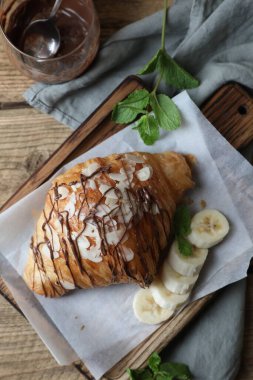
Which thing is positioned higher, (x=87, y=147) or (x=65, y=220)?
(x=87, y=147)

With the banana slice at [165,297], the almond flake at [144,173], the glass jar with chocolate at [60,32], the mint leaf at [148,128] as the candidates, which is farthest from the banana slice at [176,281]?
the glass jar with chocolate at [60,32]

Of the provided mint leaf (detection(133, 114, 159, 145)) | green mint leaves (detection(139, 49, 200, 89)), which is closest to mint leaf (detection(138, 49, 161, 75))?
green mint leaves (detection(139, 49, 200, 89))

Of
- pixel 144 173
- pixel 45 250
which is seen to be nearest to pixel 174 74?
pixel 144 173

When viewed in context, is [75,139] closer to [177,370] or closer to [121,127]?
[121,127]

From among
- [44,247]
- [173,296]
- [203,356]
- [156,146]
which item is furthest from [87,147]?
[203,356]

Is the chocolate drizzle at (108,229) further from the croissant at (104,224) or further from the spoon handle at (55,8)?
the spoon handle at (55,8)

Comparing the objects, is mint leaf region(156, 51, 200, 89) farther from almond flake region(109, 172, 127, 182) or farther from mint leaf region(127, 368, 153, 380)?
mint leaf region(127, 368, 153, 380)

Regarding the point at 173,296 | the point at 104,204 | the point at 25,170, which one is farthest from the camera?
the point at 25,170

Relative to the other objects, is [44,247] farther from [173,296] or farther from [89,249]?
[173,296]
